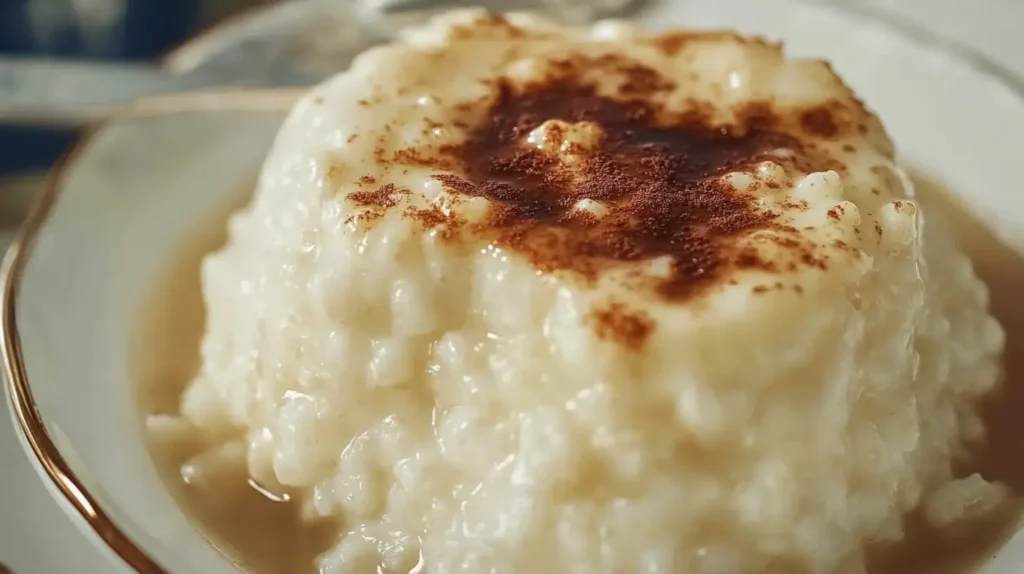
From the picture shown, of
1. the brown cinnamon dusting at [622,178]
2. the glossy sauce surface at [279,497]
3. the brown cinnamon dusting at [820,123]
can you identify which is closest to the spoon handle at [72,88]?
the glossy sauce surface at [279,497]

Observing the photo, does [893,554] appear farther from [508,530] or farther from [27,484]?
[27,484]

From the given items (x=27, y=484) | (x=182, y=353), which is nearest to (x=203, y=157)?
(x=182, y=353)

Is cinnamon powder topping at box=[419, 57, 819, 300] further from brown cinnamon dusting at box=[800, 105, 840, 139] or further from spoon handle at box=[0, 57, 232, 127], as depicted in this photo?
spoon handle at box=[0, 57, 232, 127]

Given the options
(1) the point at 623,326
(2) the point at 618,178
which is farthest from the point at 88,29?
(1) the point at 623,326

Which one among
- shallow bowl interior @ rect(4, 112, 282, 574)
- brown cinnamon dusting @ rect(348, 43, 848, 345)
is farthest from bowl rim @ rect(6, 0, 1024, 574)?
brown cinnamon dusting @ rect(348, 43, 848, 345)

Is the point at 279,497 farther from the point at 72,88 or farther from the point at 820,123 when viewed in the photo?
the point at 72,88

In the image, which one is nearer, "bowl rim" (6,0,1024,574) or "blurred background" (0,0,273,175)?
"bowl rim" (6,0,1024,574)

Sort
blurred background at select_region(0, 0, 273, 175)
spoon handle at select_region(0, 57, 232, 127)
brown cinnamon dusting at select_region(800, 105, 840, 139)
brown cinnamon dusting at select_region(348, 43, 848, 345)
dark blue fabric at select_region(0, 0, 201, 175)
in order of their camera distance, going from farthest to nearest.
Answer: blurred background at select_region(0, 0, 273, 175) → dark blue fabric at select_region(0, 0, 201, 175) → spoon handle at select_region(0, 57, 232, 127) → brown cinnamon dusting at select_region(800, 105, 840, 139) → brown cinnamon dusting at select_region(348, 43, 848, 345)

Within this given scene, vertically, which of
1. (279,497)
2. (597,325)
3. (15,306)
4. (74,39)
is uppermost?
(597,325)
